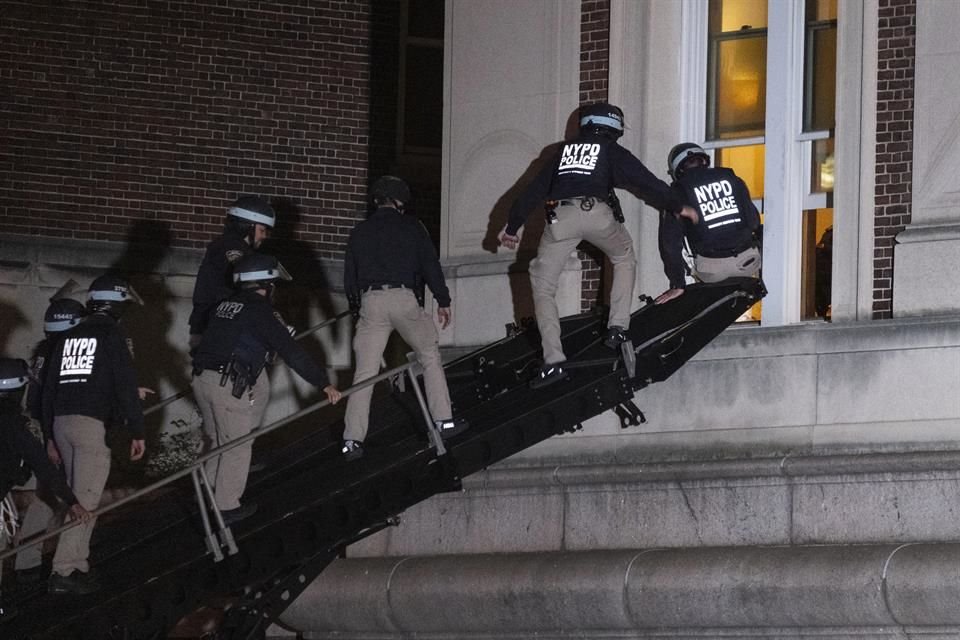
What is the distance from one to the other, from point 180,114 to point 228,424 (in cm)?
775

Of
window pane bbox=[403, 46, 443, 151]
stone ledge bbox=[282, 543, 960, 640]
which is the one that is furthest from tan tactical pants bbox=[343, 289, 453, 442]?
window pane bbox=[403, 46, 443, 151]

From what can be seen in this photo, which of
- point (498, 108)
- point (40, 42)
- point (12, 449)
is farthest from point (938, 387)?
point (40, 42)

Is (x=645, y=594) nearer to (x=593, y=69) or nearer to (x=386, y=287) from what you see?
(x=386, y=287)

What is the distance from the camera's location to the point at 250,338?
533 inches

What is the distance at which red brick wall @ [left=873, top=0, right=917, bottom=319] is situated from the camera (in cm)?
1505

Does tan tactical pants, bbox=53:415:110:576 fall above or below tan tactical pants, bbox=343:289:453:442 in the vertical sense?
below

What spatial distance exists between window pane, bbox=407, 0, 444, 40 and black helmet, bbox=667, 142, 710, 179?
7424mm

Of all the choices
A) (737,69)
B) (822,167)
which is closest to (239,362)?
(822,167)

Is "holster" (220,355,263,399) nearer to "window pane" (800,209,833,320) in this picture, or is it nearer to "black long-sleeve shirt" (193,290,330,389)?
"black long-sleeve shirt" (193,290,330,389)

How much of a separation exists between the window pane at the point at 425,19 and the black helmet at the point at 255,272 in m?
8.78

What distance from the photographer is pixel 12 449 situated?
538 inches

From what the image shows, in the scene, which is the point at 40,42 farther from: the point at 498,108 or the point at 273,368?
the point at 498,108

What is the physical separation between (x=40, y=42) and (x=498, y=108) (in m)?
5.37

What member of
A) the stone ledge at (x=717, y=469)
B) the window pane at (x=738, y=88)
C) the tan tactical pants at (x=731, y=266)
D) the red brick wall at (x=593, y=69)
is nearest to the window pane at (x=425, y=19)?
the red brick wall at (x=593, y=69)
